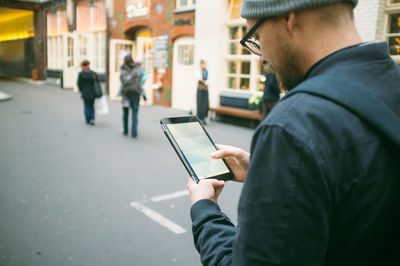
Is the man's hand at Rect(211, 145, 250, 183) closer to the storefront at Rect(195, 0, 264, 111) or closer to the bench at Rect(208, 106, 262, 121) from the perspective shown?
the bench at Rect(208, 106, 262, 121)

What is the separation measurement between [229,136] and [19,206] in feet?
19.4

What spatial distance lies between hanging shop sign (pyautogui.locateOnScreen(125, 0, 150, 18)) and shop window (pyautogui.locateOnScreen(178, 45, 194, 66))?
8.59ft

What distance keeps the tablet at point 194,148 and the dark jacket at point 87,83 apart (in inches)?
367

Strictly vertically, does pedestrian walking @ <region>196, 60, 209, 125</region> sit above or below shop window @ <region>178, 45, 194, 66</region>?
below

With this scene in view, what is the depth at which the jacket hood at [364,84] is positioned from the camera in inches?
31.2

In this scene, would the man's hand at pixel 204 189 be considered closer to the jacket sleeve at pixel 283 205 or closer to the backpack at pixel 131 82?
the jacket sleeve at pixel 283 205

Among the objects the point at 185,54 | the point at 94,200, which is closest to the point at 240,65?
the point at 185,54

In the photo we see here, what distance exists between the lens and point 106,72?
18.6 metres

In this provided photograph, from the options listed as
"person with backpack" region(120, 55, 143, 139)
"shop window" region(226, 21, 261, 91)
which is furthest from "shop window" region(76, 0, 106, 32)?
"person with backpack" region(120, 55, 143, 139)

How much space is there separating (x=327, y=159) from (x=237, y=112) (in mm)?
10191

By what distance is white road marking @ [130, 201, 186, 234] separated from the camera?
157 inches

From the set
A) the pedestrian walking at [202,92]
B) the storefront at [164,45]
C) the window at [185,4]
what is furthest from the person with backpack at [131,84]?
the window at [185,4]

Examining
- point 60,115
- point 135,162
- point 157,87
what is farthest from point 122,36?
point 135,162

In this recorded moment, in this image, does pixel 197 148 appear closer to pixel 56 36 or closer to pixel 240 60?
pixel 240 60
